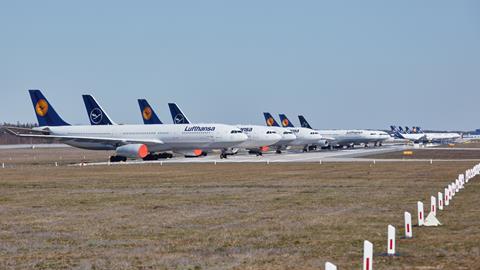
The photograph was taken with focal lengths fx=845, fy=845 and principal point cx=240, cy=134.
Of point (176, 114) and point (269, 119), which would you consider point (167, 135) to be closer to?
point (176, 114)

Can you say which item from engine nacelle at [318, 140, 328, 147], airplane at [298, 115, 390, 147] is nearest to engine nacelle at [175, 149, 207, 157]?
engine nacelle at [318, 140, 328, 147]

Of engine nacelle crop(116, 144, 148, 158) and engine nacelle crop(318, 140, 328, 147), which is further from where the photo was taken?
engine nacelle crop(318, 140, 328, 147)

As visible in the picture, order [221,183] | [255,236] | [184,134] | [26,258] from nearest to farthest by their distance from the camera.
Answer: [26,258] < [255,236] < [221,183] < [184,134]

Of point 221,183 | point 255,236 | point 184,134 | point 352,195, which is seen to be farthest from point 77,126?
point 255,236

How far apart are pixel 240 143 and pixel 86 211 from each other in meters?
63.2

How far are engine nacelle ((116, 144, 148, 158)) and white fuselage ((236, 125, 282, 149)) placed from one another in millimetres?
19463

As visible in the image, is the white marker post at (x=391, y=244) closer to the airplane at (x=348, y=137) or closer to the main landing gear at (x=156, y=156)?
the main landing gear at (x=156, y=156)

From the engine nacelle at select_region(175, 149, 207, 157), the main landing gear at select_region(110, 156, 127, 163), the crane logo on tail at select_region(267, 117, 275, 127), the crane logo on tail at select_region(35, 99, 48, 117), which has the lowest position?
the main landing gear at select_region(110, 156, 127, 163)

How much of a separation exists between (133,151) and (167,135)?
18.3ft

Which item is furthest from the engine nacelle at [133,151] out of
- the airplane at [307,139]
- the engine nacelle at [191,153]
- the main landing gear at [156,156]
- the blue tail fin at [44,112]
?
the airplane at [307,139]

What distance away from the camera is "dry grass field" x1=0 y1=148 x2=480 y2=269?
727 inches

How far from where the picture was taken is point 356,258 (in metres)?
18.3

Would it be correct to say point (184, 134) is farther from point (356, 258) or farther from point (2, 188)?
point (356, 258)

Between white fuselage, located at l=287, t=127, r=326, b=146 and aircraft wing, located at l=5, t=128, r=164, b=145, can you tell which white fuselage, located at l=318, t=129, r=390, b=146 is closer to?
white fuselage, located at l=287, t=127, r=326, b=146
